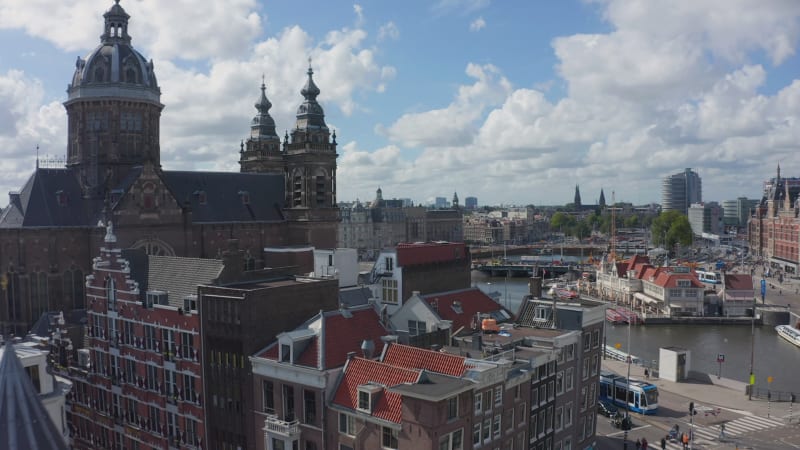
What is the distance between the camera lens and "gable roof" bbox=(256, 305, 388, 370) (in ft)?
119

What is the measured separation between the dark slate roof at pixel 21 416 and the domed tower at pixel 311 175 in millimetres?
A: 55751

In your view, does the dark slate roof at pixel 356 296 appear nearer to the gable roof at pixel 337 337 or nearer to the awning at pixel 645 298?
the gable roof at pixel 337 337

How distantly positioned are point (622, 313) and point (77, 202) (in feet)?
280

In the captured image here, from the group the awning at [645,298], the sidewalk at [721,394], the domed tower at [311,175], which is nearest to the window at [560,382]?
the sidewalk at [721,394]

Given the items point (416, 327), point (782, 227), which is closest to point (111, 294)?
point (416, 327)

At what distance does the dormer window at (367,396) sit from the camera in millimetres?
32719

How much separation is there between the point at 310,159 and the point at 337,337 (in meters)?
42.2

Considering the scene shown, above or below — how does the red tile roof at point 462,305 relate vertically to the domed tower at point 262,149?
below

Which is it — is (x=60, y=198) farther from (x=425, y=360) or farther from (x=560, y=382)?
(x=560, y=382)

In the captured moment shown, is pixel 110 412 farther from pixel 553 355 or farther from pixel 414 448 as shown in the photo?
pixel 553 355

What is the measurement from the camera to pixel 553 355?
134ft

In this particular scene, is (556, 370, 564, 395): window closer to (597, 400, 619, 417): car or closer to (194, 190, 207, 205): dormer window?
(597, 400, 619, 417): car

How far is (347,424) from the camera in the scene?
113 feet

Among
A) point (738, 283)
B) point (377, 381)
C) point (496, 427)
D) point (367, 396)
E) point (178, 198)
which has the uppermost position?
point (178, 198)
